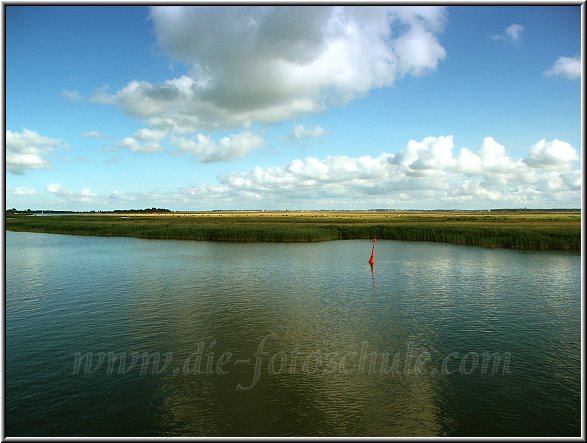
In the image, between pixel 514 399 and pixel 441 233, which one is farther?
pixel 441 233

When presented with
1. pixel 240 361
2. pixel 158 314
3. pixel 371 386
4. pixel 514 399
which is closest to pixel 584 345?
pixel 514 399

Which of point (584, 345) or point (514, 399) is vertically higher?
point (584, 345)

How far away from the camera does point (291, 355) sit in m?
14.2

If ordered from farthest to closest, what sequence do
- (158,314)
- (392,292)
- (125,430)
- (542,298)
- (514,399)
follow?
1. (392,292)
2. (542,298)
3. (158,314)
4. (514,399)
5. (125,430)

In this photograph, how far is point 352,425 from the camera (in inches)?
390

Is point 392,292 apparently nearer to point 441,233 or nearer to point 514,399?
point 514,399

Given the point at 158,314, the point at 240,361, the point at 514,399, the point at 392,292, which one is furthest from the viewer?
the point at 392,292

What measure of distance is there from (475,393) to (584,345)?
315 centimetres

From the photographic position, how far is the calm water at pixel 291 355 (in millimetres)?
10258

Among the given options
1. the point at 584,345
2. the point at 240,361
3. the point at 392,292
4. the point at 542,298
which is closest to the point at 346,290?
the point at 392,292

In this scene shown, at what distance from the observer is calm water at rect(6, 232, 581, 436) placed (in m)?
10.3

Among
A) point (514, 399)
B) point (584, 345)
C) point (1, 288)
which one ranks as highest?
point (1, 288)

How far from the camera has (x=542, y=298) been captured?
23.1 metres

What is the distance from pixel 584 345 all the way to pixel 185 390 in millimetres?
10394
